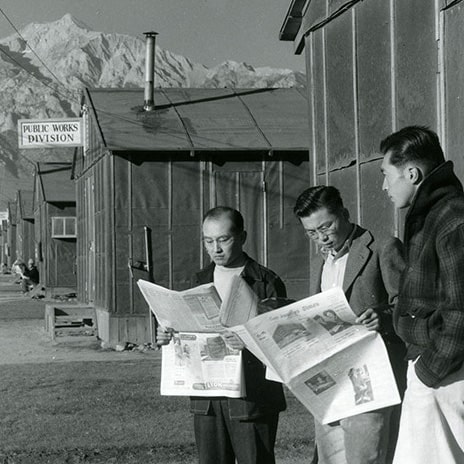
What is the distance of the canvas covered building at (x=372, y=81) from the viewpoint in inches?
271

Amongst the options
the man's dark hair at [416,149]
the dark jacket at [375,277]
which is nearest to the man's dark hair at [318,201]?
the dark jacket at [375,277]

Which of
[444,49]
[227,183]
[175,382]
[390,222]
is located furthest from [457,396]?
[227,183]

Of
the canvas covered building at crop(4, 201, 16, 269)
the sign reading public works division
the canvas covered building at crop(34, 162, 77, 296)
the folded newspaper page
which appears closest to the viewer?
the folded newspaper page

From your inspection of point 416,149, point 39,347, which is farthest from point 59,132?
point 416,149

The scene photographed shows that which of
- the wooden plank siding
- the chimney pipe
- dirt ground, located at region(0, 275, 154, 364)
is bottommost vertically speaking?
dirt ground, located at region(0, 275, 154, 364)

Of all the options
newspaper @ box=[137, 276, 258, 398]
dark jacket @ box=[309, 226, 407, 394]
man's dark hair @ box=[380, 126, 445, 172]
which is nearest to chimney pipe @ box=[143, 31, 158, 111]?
newspaper @ box=[137, 276, 258, 398]

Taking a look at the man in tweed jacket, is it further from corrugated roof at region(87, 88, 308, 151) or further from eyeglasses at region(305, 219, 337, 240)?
corrugated roof at region(87, 88, 308, 151)

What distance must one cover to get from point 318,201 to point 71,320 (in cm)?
1582

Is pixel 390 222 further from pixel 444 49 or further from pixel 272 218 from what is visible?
pixel 272 218

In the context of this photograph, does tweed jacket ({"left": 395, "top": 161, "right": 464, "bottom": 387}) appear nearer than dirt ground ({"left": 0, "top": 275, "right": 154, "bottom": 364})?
Yes

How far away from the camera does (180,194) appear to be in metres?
18.6

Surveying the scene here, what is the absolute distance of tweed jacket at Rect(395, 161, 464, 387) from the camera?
3684mm

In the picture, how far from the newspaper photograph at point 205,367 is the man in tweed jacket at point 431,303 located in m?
1.25

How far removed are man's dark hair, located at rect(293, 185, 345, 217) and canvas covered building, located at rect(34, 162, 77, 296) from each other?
3274cm
